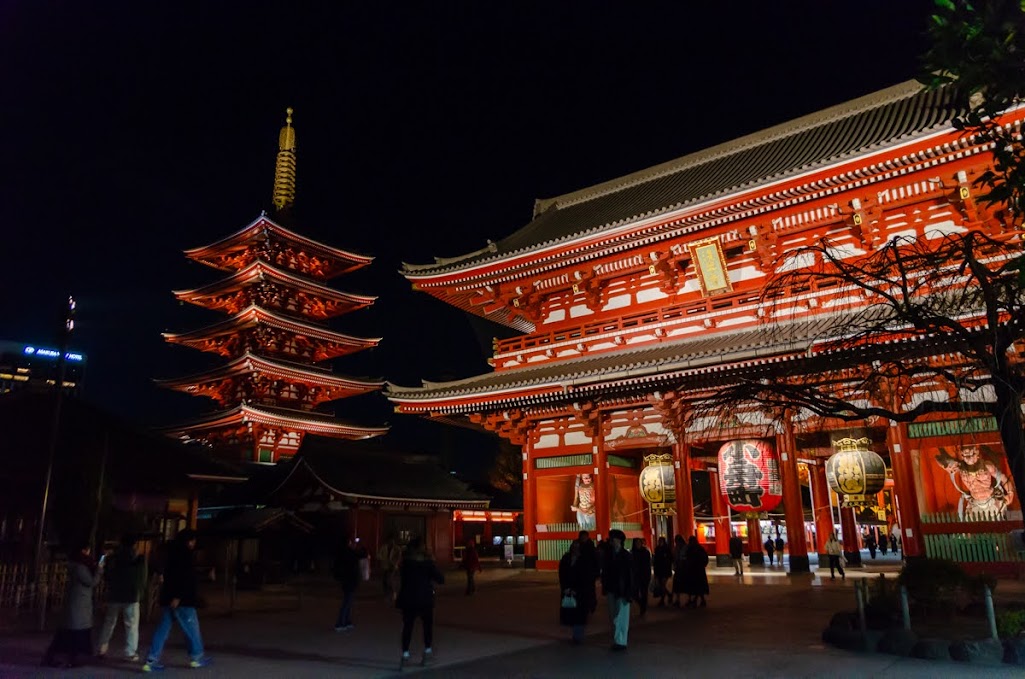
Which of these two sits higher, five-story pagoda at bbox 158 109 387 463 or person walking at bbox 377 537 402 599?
five-story pagoda at bbox 158 109 387 463

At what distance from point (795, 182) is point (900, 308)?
1058 centimetres

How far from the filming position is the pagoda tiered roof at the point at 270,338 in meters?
42.1

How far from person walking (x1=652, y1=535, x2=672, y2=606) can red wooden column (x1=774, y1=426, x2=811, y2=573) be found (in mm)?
4436

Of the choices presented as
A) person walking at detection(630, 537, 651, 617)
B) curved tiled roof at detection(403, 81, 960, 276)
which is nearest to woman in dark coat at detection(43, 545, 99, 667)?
person walking at detection(630, 537, 651, 617)

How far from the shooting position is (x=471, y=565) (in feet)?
63.3

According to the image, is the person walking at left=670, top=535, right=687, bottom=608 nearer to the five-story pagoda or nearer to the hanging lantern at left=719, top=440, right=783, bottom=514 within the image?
the hanging lantern at left=719, top=440, right=783, bottom=514

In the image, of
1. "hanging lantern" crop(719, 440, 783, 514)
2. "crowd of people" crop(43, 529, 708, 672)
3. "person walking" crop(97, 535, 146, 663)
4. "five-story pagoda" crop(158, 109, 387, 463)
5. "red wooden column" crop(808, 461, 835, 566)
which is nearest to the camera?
"crowd of people" crop(43, 529, 708, 672)

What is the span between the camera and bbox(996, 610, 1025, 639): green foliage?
27.8 ft

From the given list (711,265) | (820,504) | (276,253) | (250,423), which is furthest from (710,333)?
(276,253)

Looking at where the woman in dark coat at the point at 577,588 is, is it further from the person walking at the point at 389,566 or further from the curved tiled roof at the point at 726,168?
the curved tiled roof at the point at 726,168

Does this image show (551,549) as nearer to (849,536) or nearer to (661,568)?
(661,568)

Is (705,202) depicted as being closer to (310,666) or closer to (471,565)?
(471,565)

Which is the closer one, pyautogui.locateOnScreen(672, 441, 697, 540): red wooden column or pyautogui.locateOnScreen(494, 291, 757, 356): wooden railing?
pyautogui.locateOnScreen(672, 441, 697, 540): red wooden column

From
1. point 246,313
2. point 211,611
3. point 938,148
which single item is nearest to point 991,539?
point 938,148
